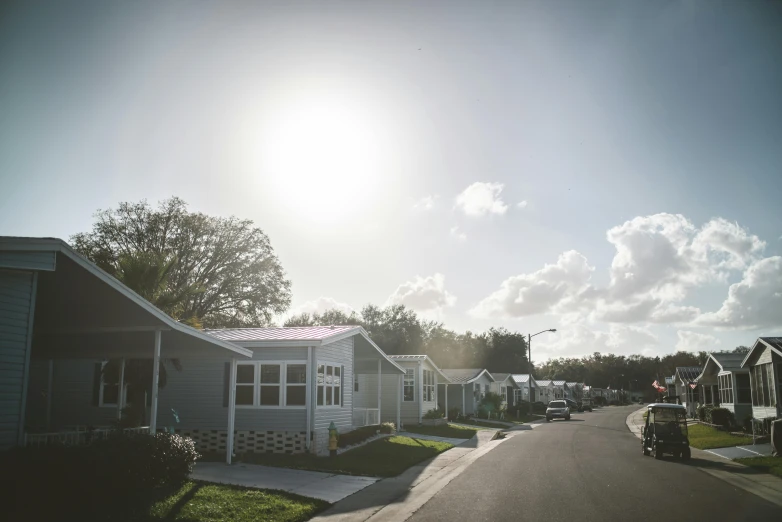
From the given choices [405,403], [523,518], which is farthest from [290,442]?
[405,403]

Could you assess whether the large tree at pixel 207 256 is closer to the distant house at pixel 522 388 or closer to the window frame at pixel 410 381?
the window frame at pixel 410 381

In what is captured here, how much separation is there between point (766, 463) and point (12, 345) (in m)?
20.4

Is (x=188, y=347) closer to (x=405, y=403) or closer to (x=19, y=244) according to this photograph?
(x=19, y=244)

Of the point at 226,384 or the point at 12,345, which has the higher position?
the point at 12,345

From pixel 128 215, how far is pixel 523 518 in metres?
44.9

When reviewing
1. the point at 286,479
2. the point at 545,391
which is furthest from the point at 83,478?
the point at 545,391

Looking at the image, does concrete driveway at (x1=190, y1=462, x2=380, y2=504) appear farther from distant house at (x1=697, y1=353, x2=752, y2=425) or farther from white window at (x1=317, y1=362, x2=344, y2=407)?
Result: distant house at (x1=697, y1=353, x2=752, y2=425)

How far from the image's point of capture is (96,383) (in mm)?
22109

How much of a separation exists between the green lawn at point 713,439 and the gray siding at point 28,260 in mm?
24723

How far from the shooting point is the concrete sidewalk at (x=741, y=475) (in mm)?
13953

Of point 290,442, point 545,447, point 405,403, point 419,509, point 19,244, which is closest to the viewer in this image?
point 19,244

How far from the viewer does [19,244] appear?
9.70 metres

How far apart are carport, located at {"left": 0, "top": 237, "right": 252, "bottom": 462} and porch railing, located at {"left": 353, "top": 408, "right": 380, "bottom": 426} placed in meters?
11.1

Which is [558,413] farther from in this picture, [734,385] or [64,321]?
[64,321]
